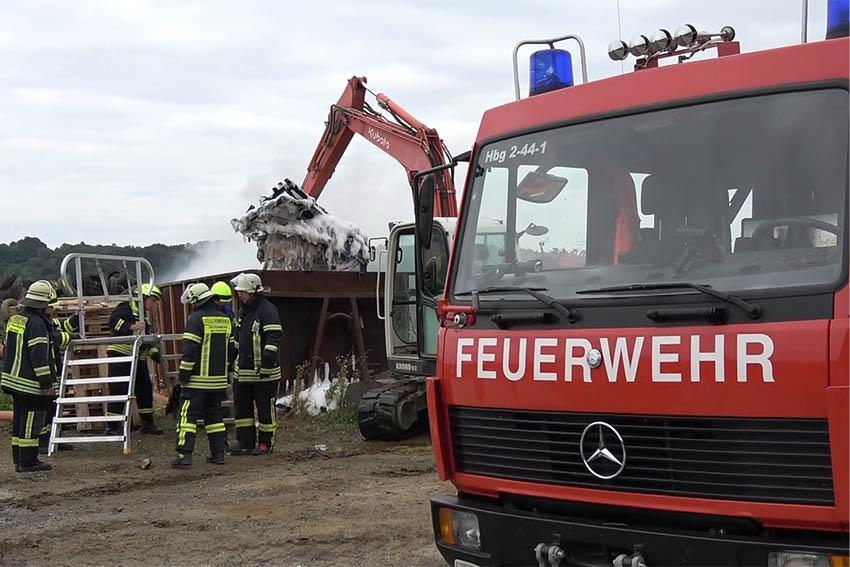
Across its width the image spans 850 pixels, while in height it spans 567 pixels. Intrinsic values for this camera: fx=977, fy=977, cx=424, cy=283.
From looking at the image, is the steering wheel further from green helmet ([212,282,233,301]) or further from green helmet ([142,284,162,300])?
green helmet ([142,284,162,300])

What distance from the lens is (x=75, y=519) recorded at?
7.84 metres

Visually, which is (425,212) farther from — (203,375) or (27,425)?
(27,425)

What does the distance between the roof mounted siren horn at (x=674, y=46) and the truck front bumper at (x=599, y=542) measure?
98.5 inches

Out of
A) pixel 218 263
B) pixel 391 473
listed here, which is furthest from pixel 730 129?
pixel 218 263

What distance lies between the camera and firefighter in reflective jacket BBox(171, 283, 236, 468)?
995cm

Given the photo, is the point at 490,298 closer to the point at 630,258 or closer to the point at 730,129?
the point at 630,258

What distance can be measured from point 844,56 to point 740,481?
1.73m

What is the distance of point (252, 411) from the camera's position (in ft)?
35.3

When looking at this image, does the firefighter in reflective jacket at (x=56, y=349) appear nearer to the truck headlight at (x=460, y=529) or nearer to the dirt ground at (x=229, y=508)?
the dirt ground at (x=229, y=508)

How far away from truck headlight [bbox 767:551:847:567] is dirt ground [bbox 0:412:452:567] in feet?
9.20

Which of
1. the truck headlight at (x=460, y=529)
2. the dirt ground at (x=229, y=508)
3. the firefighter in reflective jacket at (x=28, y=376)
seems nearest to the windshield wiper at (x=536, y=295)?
the truck headlight at (x=460, y=529)

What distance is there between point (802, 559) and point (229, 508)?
5.38 m

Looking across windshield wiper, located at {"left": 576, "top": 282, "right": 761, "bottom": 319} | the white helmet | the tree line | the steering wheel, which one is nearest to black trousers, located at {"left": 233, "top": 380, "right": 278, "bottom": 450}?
the white helmet

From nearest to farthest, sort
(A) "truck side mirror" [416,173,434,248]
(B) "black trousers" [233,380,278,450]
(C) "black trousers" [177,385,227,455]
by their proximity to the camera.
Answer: (A) "truck side mirror" [416,173,434,248]
(C) "black trousers" [177,385,227,455]
(B) "black trousers" [233,380,278,450]
